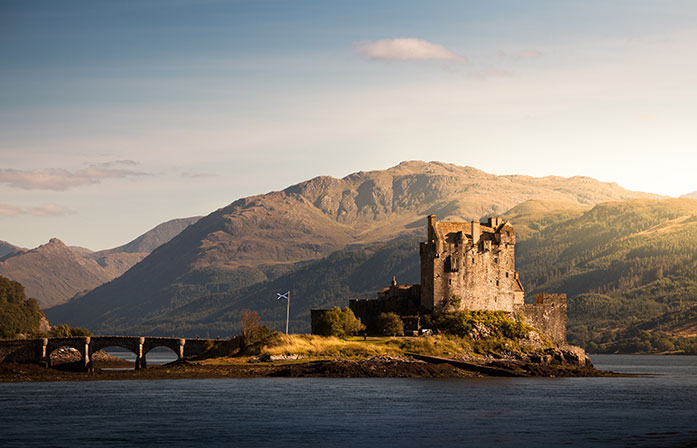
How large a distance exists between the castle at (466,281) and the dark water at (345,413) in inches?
780

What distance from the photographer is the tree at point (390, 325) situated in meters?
141

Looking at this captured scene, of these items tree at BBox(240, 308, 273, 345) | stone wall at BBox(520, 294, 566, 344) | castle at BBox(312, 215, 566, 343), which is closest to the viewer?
tree at BBox(240, 308, 273, 345)

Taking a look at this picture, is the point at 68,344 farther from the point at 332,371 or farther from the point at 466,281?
the point at 466,281

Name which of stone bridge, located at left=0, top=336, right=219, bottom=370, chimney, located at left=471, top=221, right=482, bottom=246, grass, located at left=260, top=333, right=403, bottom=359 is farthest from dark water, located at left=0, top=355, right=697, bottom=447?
stone bridge, located at left=0, top=336, right=219, bottom=370

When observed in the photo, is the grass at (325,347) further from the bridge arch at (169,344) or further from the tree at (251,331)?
the bridge arch at (169,344)

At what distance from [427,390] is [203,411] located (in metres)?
30.1

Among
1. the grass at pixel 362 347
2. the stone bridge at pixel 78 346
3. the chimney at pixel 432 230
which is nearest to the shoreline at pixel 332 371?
the grass at pixel 362 347

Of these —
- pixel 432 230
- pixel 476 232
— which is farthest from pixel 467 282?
pixel 432 230

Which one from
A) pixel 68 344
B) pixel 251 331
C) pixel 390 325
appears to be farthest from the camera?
pixel 68 344

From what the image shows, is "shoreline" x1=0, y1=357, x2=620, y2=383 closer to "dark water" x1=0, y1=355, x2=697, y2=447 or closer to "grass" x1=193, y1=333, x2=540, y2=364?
"grass" x1=193, y1=333, x2=540, y2=364

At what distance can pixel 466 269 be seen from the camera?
475ft

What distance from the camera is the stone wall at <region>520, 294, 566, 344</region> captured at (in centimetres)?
15288

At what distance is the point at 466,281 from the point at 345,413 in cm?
5821

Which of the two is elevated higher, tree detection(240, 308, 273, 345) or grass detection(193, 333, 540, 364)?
tree detection(240, 308, 273, 345)
